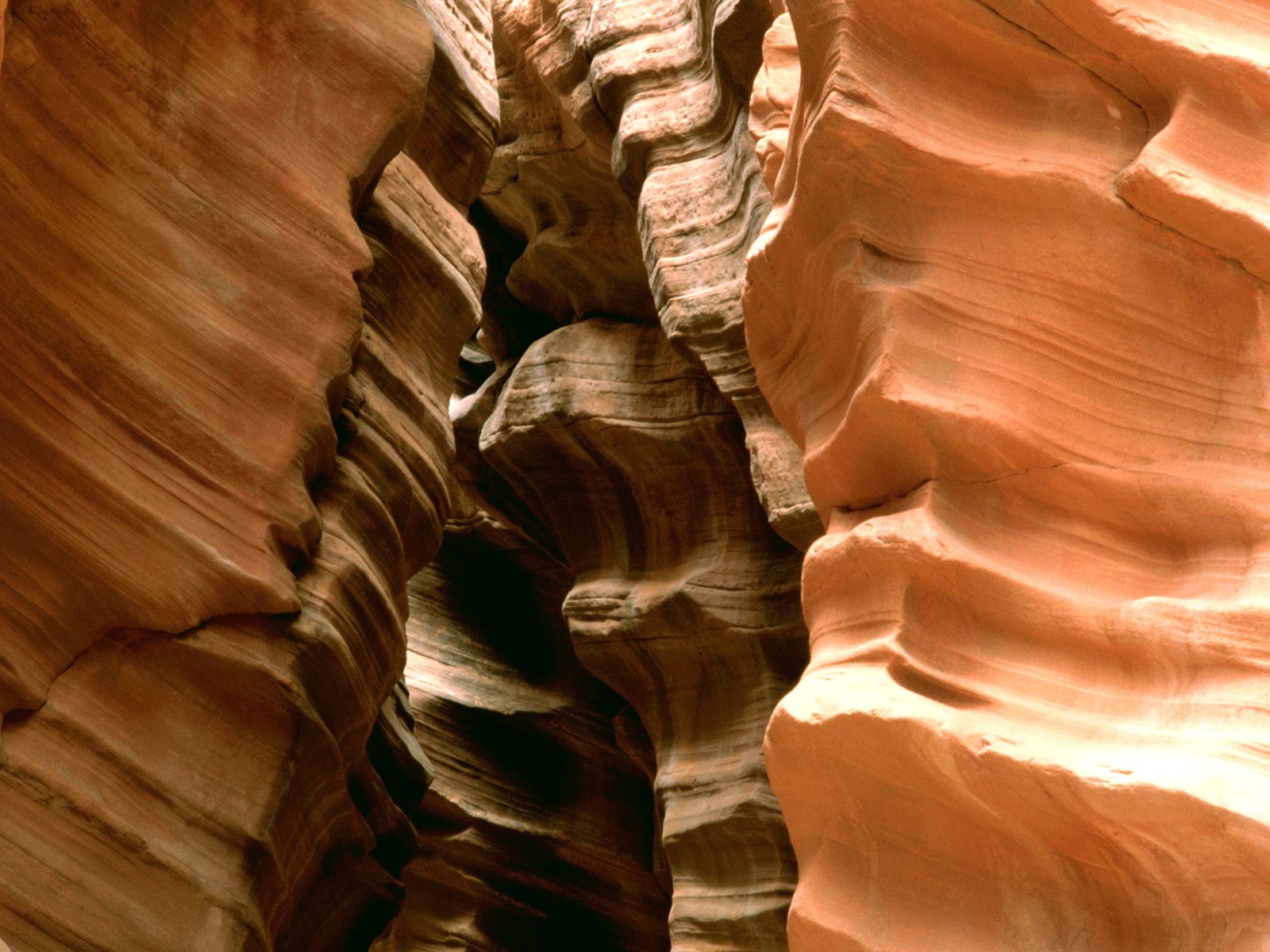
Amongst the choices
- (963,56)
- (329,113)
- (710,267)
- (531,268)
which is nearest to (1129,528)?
(963,56)

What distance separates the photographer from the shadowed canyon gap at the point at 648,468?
294 centimetres

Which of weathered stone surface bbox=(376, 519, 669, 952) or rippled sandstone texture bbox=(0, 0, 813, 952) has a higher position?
rippled sandstone texture bbox=(0, 0, 813, 952)

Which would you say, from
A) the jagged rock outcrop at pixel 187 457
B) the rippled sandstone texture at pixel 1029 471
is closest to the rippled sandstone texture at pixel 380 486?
the jagged rock outcrop at pixel 187 457

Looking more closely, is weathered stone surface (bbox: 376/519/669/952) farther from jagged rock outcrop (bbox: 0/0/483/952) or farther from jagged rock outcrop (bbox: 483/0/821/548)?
jagged rock outcrop (bbox: 0/0/483/952)

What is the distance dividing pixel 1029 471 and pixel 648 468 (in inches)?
153

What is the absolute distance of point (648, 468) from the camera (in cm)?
692

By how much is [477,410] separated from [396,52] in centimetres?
292

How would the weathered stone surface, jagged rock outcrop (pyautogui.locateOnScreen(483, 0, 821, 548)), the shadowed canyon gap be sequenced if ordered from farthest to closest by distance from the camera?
the weathered stone surface → jagged rock outcrop (pyautogui.locateOnScreen(483, 0, 821, 548)) → the shadowed canyon gap

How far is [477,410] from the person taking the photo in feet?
25.4

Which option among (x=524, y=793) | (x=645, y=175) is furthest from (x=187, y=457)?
(x=524, y=793)

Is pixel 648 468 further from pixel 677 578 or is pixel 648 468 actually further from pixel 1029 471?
pixel 1029 471

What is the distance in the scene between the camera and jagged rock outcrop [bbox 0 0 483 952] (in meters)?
4.17

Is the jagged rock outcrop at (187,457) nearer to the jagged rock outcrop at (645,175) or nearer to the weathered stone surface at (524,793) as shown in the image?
the jagged rock outcrop at (645,175)

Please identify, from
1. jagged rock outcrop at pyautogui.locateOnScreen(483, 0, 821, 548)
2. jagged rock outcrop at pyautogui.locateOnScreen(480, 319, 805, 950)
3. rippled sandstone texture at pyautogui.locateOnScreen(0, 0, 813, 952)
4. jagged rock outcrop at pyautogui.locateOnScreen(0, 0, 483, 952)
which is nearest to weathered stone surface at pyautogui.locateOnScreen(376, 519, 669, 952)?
rippled sandstone texture at pyautogui.locateOnScreen(0, 0, 813, 952)
